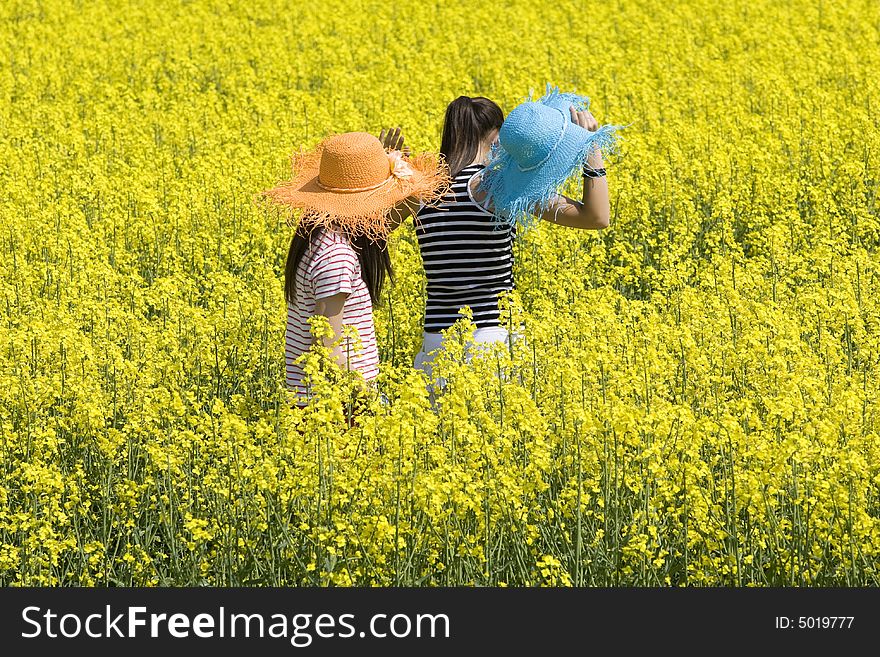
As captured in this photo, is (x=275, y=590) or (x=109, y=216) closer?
(x=275, y=590)

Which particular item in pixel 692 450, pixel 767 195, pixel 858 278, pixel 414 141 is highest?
pixel 414 141

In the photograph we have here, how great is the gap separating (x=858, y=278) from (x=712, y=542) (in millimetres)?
2778

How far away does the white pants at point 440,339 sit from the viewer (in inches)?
211

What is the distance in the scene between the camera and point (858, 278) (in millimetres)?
6711

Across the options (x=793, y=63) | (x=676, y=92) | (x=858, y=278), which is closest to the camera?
(x=858, y=278)

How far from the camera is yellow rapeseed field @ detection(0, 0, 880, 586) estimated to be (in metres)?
4.53

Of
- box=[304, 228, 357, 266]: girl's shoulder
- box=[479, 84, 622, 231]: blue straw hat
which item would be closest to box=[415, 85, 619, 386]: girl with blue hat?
box=[479, 84, 622, 231]: blue straw hat

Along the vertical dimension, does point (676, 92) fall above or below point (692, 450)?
above

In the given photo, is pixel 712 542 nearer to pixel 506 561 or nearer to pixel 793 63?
pixel 506 561

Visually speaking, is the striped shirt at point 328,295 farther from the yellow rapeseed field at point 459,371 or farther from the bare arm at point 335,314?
the yellow rapeseed field at point 459,371

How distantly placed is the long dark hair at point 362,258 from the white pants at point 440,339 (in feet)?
0.98

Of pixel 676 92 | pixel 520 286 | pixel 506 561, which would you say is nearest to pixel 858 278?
pixel 520 286

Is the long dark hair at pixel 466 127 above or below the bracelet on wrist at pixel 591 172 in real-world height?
above

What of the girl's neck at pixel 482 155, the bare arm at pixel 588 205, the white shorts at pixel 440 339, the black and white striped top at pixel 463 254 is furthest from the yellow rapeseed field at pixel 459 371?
the girl's neck at pixel 482 155
